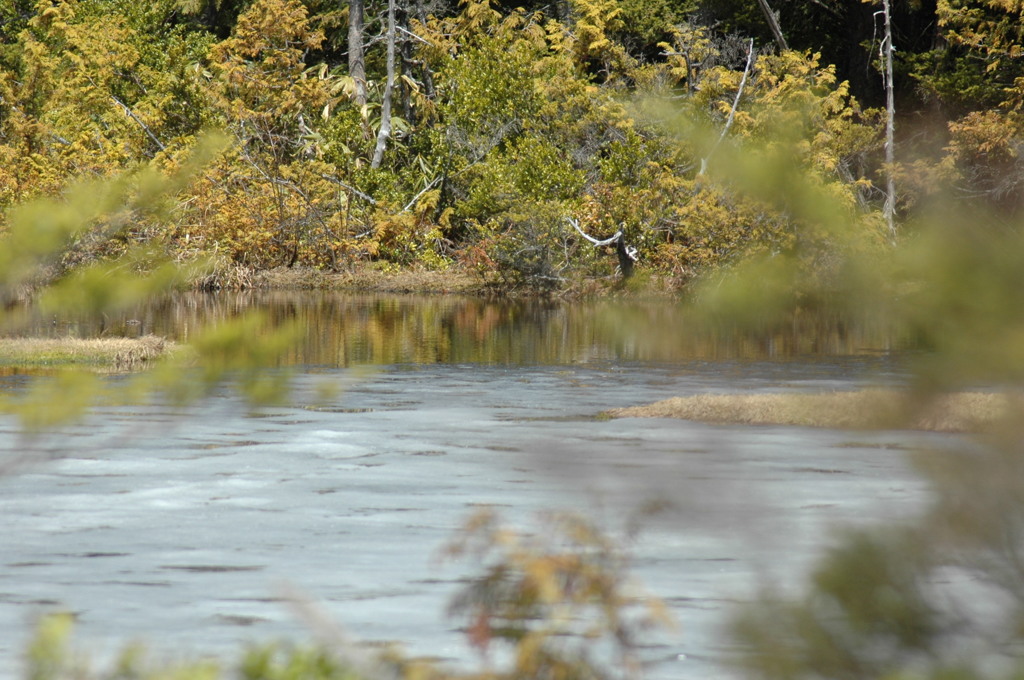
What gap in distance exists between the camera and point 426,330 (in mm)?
26812

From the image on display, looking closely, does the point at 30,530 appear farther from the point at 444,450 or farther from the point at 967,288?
the point at 967,288

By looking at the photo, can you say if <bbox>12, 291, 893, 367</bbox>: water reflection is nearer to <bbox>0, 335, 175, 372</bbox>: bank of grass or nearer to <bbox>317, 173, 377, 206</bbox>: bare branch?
<bbox>0, 335, 175, 372</bbox>: bank of grass

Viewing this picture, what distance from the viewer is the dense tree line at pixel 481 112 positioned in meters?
36.2

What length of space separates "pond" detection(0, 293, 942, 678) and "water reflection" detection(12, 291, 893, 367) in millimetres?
1497

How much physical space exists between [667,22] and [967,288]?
43.0 m

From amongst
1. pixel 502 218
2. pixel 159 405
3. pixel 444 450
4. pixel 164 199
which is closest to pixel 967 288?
pixel 164 199

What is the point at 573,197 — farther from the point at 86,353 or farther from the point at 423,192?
the point at 86,353

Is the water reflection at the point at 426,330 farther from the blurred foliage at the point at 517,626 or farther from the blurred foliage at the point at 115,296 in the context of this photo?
the blurred foliage at the point at 517,626

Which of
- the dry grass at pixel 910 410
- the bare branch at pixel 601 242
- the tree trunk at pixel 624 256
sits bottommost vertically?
the dry grass at pixel 910 410

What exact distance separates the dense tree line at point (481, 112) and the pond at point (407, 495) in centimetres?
1686

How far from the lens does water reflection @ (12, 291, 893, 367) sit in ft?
71.8

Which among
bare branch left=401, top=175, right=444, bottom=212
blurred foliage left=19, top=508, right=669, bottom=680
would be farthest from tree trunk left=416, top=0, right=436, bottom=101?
blurred foliage left=19, top=508, right=669, bottom=680

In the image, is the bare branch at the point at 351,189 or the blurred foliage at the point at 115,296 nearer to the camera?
the blurred foliage at the point at 115,296

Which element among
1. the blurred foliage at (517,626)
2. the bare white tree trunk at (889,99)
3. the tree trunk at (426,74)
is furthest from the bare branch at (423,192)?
the blurred foliage at (517,626)
